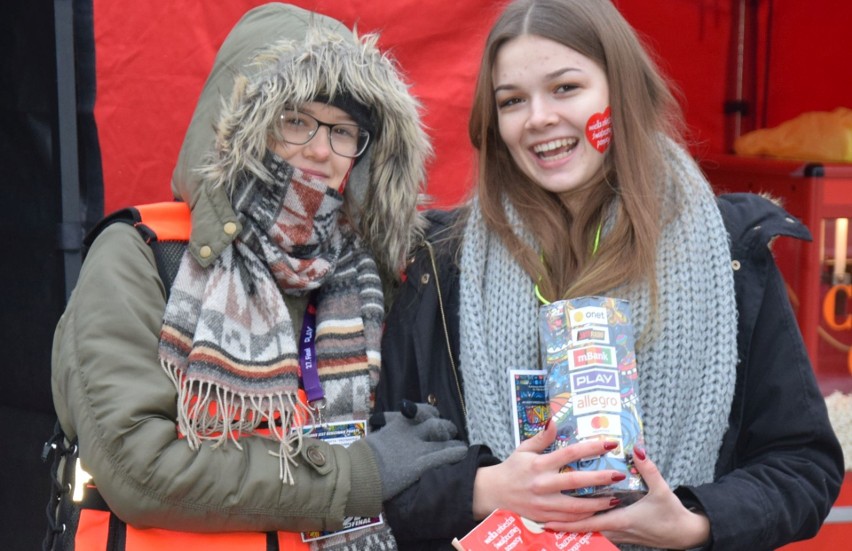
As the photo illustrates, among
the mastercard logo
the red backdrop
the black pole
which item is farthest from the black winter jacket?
the black pole

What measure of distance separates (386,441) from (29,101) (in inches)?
62.1

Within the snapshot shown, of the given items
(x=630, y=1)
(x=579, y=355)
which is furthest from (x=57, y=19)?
(x=630, y=1)

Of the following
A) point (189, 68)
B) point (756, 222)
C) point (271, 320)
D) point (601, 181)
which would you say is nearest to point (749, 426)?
point (756, 222)

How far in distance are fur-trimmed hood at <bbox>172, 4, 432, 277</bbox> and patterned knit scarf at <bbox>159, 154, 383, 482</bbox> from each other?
78mm

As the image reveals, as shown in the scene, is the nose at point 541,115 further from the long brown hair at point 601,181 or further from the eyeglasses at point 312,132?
the eyeglasses at point 312,132

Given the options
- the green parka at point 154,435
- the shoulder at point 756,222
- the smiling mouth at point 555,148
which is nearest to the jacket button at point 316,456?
the green parka at point 154,435

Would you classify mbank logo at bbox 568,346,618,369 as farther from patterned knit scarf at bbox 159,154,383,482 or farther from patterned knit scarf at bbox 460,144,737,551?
patterned knit scarf at bbox 159,154,383,482

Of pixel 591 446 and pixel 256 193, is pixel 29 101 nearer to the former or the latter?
pixel 256 193

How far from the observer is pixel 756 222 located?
2.17 metres

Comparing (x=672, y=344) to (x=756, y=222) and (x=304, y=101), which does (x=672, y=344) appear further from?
(x=304, y=101)

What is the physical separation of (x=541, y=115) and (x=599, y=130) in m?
0.13

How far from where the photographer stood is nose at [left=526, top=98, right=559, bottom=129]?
211cm

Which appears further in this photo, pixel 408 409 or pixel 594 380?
pixel 408 409

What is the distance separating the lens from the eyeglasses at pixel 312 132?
2.23 meters
